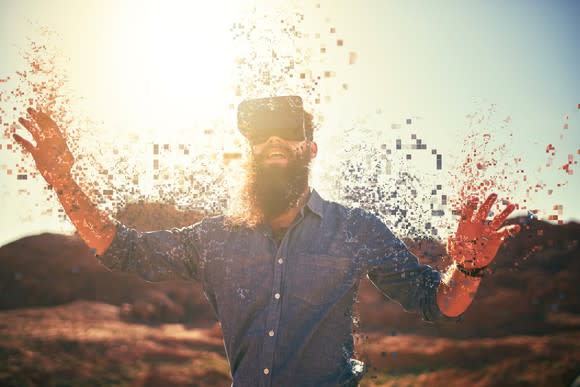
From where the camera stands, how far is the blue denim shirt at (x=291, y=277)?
3477 mm

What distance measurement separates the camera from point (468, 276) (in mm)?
3592

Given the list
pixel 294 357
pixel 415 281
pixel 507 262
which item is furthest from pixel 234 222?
pixel 507 262

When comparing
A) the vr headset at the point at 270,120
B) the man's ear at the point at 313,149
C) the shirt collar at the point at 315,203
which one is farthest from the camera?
the man's ear at the point at 313,149

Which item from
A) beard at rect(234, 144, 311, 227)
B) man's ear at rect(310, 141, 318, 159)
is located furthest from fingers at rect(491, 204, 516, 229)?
man's ear at rect(310, 141, 318, 159)

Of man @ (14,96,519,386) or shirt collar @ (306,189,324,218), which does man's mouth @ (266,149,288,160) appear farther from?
shirt collar @ (306,189,324,218)

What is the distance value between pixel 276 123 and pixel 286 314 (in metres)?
1.56

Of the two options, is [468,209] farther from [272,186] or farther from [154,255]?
[154,255]

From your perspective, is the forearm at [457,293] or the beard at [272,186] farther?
the beard at [272,186]

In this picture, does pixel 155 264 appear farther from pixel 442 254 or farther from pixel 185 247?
pixel 442 254

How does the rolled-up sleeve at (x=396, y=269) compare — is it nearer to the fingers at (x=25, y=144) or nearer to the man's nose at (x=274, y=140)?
the man's nose at (x=274, y=140)

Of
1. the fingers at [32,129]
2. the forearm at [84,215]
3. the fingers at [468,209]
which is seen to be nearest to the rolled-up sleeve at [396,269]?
the fingers at [468,209]

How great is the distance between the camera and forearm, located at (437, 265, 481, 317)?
11.8ft

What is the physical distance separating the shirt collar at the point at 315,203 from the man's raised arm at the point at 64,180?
148cm

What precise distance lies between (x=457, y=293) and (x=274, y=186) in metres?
1.58
